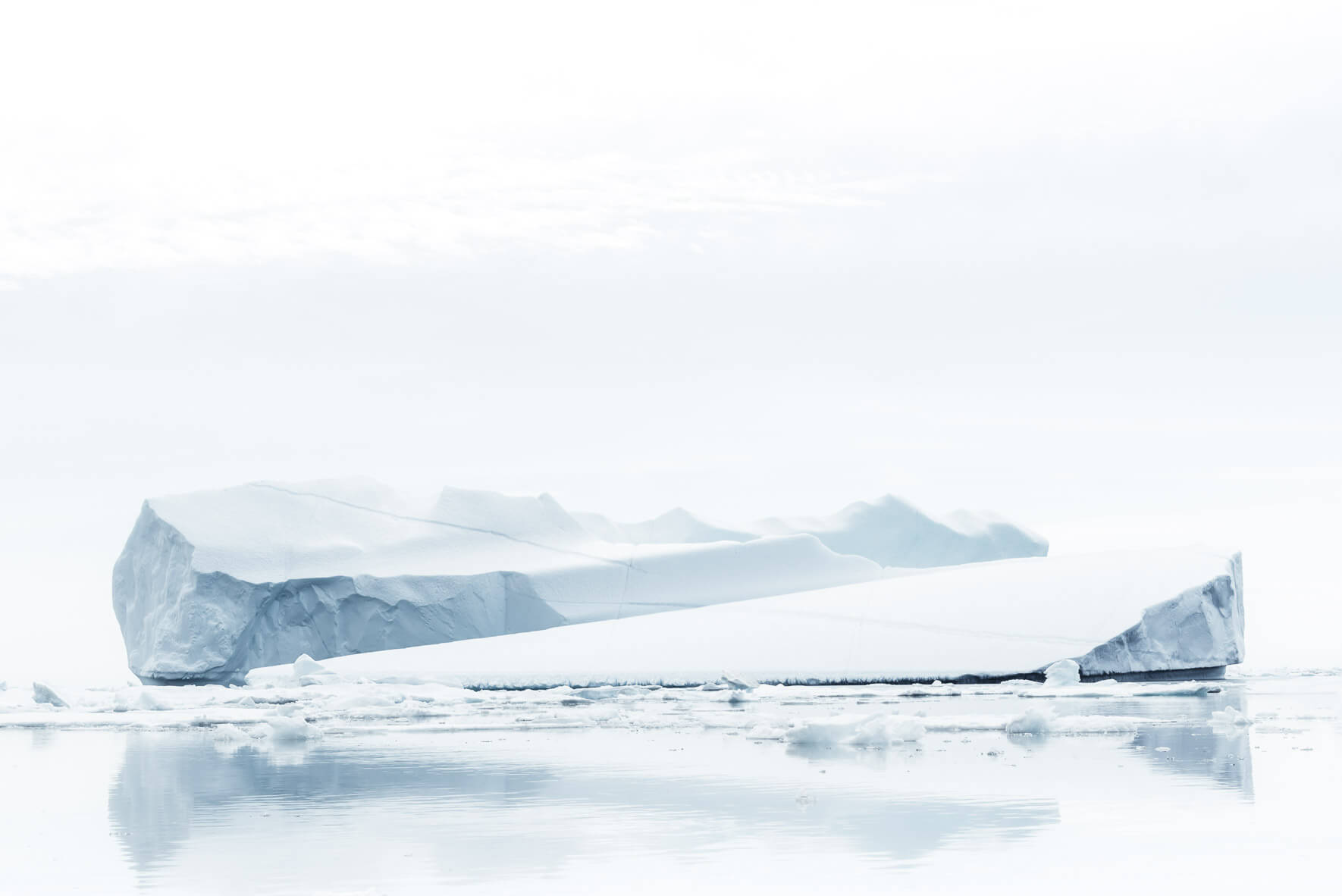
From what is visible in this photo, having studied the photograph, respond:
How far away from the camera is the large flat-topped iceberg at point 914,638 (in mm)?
15797

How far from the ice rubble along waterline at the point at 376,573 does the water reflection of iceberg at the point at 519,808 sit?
37.5 feet

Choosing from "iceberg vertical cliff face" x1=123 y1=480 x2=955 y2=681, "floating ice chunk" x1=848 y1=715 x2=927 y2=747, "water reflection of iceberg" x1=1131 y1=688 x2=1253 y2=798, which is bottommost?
"water reflection of iceberg" x1=1131 y1=688 x2=1253 y2=798

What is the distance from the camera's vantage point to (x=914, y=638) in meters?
16.3

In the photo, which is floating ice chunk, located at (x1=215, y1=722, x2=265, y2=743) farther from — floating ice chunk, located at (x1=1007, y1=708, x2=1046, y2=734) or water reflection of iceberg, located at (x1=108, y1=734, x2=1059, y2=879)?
floating ice chunk, located at (x1=1007, y1=708, x2=1046, y2=734)

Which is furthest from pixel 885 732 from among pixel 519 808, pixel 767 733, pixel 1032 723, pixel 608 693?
pixel 608 693

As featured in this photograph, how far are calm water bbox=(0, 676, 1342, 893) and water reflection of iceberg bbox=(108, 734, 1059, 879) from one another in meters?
0.02

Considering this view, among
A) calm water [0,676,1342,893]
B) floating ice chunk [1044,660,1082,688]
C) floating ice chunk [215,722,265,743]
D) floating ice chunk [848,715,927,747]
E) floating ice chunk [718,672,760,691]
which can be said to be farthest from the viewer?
floating ice chunk [718,672,760,691]

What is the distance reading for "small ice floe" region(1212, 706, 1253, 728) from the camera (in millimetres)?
9312

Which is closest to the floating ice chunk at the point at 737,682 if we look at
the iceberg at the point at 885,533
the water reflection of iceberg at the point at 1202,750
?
the water reflection of iceberg at the point at 1202,750

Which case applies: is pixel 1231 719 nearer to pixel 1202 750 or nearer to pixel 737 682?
pixel 1202 750

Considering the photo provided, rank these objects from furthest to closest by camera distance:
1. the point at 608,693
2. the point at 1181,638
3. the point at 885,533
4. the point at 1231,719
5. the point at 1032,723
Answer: the point at 885,533
the point at 1181,638
the point at 608,693
the point at 1231,719
the point at 1032,723

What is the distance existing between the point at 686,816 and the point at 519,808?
76 cm

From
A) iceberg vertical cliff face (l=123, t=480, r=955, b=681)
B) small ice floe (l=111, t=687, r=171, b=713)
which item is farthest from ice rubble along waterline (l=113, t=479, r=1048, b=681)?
small ice floe (l=111, t=687, r=171, b=713)

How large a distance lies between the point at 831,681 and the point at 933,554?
9798 mm
